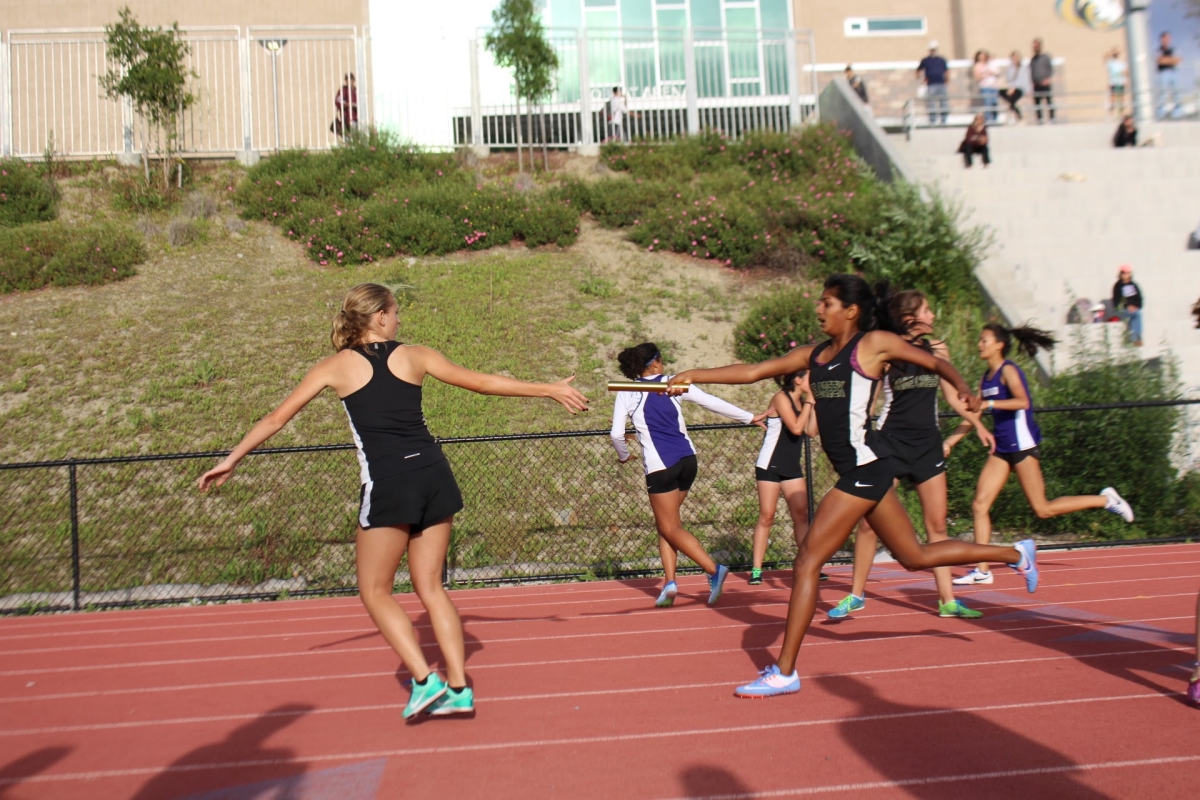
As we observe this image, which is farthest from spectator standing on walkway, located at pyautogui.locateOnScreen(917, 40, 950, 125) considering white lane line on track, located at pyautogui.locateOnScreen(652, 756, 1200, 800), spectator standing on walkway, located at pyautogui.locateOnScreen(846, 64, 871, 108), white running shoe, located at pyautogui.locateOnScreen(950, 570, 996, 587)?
white lane line on track, located at pyautogui.locateOnScreen(652, 756, 1200, 800)

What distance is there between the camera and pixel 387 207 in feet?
59.2

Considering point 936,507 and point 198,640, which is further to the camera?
point 198,640

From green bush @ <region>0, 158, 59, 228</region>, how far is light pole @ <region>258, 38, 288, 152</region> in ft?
14.8

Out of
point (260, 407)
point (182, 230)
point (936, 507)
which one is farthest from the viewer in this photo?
point (182, 230)

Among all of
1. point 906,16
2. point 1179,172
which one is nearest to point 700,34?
point 906,16

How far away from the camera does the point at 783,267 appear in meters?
17.5

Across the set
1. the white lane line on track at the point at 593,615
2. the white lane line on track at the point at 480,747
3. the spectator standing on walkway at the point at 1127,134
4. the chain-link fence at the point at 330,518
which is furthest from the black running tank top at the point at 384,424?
the spectator standing on walkway at the point at 1127,134

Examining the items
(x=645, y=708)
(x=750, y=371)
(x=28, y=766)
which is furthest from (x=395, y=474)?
(x=28, y=766)

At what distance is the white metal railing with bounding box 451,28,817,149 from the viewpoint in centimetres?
2197

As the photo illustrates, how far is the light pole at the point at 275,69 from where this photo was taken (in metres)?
21.1

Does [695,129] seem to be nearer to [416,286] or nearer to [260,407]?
[416,286]

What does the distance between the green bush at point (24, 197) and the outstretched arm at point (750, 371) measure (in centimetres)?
1715

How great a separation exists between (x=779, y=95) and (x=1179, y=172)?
339 inches

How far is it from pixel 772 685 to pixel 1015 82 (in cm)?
2200
